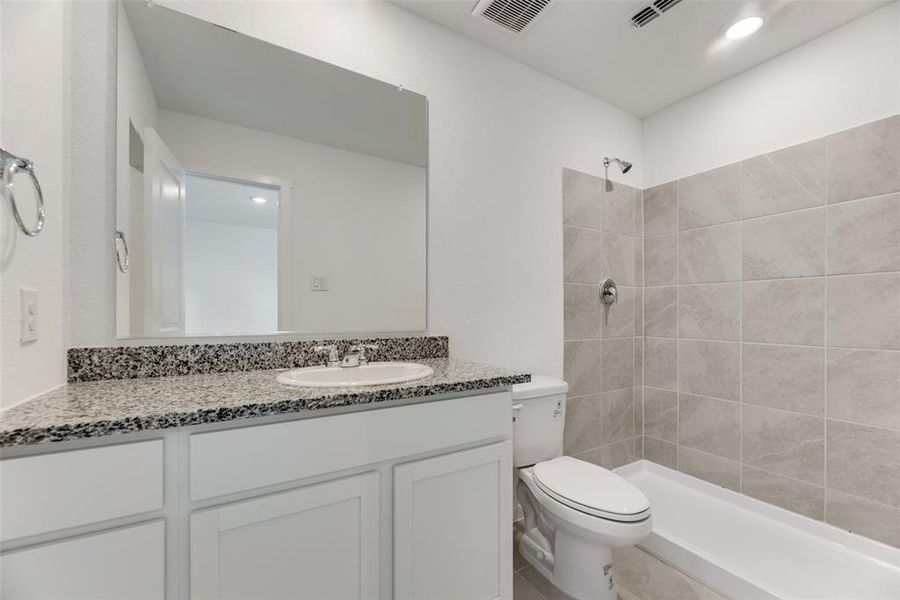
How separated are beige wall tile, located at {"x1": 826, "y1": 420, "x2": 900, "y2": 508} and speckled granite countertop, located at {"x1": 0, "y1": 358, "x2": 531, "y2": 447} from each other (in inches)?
62.0

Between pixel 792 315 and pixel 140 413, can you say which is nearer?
pixel 140 413

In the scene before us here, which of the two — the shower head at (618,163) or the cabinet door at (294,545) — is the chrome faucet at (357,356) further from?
the shower head at (618,163)

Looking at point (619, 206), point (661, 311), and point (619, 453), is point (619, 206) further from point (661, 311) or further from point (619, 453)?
point (619, 453)

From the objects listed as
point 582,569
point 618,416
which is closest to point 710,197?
point 618,416

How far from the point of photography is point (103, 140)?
114cm

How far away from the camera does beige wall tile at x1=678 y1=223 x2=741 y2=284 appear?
2039mm

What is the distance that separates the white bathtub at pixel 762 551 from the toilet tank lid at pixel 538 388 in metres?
0.83

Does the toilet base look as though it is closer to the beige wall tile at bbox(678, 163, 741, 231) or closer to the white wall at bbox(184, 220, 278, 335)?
the white wall at bbox(184, 220, 278, 335)

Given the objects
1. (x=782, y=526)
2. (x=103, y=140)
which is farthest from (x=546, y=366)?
(x=103, y=140)

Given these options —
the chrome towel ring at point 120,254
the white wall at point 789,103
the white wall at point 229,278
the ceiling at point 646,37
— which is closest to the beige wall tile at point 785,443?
the white wall at point 789,103

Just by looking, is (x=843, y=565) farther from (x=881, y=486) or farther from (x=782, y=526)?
(x=881, y=486)

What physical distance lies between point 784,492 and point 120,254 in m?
2.93

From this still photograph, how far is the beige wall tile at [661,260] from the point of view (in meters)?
2.31

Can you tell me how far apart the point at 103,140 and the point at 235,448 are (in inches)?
40.7
